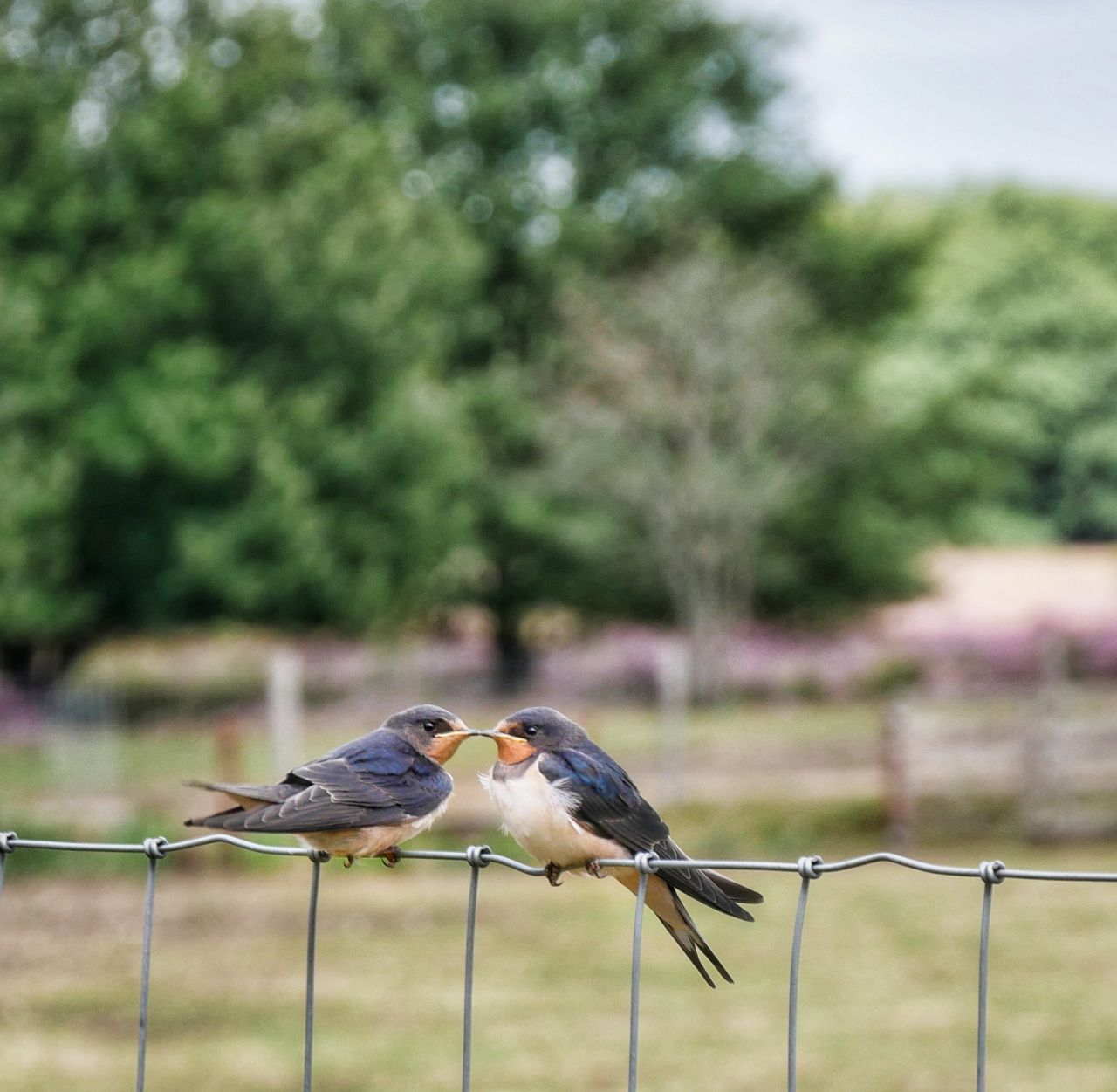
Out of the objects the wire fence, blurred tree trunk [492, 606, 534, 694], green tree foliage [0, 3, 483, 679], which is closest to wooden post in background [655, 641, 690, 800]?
green tree foliage [0, 3, 483, 679]

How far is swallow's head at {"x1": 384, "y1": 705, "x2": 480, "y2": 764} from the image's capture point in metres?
2.35

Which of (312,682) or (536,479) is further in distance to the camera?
(536,479)

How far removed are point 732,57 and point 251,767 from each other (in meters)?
17.8

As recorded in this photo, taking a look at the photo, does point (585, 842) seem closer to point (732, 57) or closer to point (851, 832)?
point (851, 832)

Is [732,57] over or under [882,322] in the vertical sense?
over

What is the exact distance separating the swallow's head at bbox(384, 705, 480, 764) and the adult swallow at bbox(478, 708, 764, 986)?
0.33 ft

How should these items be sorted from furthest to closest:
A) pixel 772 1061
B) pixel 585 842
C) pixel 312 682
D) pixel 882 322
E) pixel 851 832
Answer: pixel 882 322 → pixel 312 682 → pixel 851 832 → pixel 772 1061 → pixel 585 842

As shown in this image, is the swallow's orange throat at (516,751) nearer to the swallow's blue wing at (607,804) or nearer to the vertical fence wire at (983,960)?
the swallow's blue wing at (607,804)

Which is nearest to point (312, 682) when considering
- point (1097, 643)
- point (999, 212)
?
point (1097, 643)

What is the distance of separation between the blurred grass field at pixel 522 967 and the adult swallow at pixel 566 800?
16.3 ft

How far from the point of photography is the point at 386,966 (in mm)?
9039

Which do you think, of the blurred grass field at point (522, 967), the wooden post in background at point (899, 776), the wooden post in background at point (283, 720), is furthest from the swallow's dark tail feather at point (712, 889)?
the wooden post in background at point (283, 720)

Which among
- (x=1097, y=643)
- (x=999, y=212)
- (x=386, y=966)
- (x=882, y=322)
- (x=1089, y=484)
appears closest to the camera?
(x=386, y=966)

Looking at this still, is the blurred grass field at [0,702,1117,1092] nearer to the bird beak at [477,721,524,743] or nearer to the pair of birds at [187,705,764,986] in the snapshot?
the pair of birds at [187,705,764,986]
